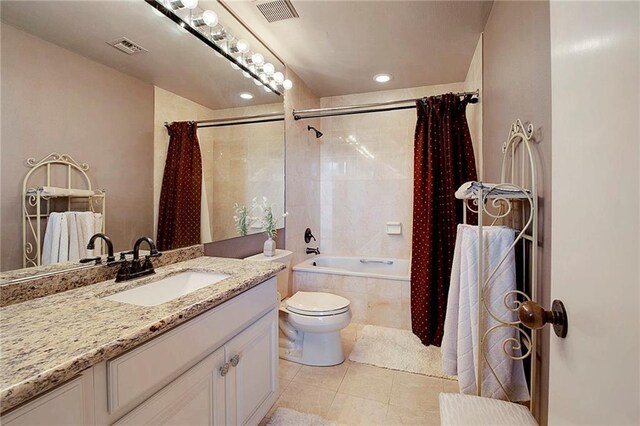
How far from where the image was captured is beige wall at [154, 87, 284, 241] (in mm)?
1531

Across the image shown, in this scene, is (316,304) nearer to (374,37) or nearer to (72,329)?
(72,329)

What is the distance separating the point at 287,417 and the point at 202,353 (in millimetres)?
869

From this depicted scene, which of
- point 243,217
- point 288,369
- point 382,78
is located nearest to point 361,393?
point 288,369

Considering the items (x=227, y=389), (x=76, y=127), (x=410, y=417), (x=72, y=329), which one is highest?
(x=76, y=127)

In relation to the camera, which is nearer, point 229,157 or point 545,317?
point 545,317

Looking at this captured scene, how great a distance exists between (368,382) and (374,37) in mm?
2505

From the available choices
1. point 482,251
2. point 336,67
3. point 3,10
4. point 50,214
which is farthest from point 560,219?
point 336,67

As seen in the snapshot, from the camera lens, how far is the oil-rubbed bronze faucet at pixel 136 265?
1.25 metres

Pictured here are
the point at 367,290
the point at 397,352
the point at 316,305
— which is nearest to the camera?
the point at 316,305

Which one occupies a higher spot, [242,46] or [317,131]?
[242,46]

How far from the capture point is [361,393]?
1.84 meters

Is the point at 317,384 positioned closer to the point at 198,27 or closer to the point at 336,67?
the point at 198,27

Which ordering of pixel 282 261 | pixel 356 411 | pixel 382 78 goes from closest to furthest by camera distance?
pixel 356 411 → pixel 282 261 → pixel 382 78

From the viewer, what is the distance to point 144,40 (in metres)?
1.43
